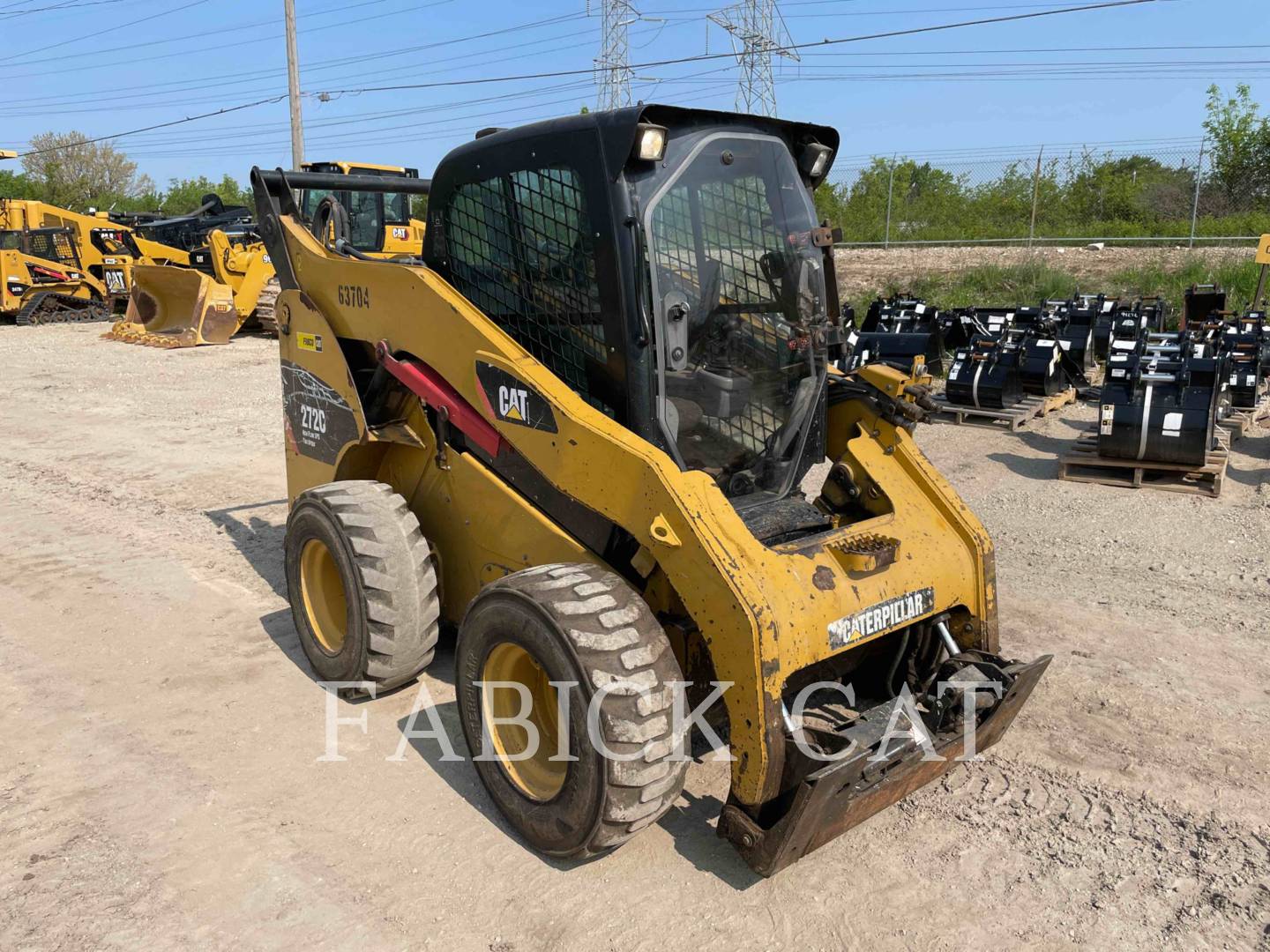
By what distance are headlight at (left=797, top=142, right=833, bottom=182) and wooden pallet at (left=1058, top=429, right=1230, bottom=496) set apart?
4838mm

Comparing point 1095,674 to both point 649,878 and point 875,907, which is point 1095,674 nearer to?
point 875,907

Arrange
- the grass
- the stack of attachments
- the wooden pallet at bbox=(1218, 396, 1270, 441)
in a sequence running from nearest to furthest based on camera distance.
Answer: the stack of attachments, the wooden pallet at bbox=(1218, 396, 1270, 441), the grass

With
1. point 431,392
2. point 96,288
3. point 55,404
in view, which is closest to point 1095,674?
point 431,392

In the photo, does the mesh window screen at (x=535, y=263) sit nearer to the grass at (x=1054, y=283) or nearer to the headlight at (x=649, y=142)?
the headlight at (x=649, y=142)

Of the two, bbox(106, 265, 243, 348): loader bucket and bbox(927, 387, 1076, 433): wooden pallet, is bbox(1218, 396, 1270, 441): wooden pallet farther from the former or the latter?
bbox(106, 265, 243, 348): loader bucket

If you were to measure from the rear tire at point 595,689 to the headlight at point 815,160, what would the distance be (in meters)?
1.80

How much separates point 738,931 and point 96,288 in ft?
68.0

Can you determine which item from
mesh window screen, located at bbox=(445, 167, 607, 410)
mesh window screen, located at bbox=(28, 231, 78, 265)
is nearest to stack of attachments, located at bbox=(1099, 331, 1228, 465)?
mesh window screen, located at bbox=(445, 167, 607, 410)

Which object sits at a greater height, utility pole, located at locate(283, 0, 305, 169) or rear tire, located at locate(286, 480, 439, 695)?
utility pole, located at locate(283, 0, 305, 169)

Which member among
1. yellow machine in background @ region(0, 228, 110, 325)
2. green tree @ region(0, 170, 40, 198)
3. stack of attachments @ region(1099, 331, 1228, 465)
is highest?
green tree @ region(0, 170, 40, 198)

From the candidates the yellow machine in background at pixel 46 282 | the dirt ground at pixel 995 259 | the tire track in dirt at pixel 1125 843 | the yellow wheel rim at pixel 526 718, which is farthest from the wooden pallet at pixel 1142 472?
the yellow machine in background at pixel 46 282

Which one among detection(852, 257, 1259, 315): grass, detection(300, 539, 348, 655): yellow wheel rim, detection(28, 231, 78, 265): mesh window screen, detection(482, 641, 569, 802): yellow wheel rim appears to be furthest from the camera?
detection(28, 231, 78, 265): mesh window screen

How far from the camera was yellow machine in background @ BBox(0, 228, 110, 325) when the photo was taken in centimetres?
1845

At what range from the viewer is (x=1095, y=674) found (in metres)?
4.30
